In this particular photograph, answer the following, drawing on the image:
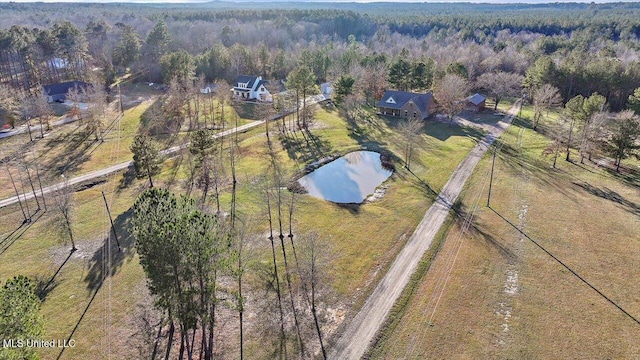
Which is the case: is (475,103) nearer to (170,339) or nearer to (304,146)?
(304,146)

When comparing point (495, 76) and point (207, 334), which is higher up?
point (495, 76)

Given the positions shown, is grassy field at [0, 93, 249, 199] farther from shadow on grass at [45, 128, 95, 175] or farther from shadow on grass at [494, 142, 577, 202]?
shadow on grass at [494, 142, 577, 202]

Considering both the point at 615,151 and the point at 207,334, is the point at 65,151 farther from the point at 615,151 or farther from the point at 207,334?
the point at 615,151

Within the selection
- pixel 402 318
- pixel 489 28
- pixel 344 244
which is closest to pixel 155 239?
pixel 402 318

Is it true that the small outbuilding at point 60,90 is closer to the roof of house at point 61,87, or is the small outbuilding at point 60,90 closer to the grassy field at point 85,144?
the roof of house at point 61,87

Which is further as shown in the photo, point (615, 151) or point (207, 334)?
point (615, 151)

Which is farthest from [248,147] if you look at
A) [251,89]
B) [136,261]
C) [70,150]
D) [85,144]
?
[251,89]

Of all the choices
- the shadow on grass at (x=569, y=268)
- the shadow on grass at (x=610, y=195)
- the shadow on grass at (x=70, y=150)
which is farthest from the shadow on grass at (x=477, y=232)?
the shadow on grass at (x=70, y=150)
